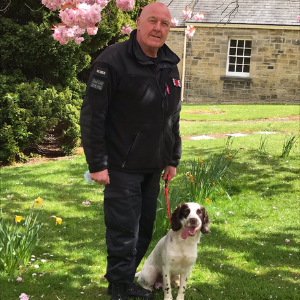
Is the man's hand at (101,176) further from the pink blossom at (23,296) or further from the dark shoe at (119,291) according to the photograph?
the pink blossom at (23,296)

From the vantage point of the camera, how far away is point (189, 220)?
3301mm

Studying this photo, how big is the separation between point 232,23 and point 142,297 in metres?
18.6

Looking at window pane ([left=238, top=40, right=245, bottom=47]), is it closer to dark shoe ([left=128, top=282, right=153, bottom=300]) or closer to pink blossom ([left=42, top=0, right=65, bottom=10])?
pink blossom ([left=42, top=0, right=65, bottom=10])

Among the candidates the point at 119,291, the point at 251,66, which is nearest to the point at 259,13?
the point at 251,66

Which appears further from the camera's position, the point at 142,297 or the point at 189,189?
the point at 189,189

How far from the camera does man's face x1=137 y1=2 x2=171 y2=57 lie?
3051mm

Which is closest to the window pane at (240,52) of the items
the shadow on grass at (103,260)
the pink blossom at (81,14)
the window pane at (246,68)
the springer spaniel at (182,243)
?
the window pane at (246,68)

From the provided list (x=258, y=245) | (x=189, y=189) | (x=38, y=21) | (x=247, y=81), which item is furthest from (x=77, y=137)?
(x=247, y=81)

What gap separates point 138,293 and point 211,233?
197 cm

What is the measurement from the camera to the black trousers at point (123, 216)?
314cm

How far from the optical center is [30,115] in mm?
9266

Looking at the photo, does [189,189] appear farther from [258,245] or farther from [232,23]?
[232,23]

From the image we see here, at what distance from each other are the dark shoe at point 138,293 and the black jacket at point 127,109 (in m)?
1.06

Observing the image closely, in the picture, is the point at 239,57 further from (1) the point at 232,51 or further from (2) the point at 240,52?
(1) the point at 232,51
